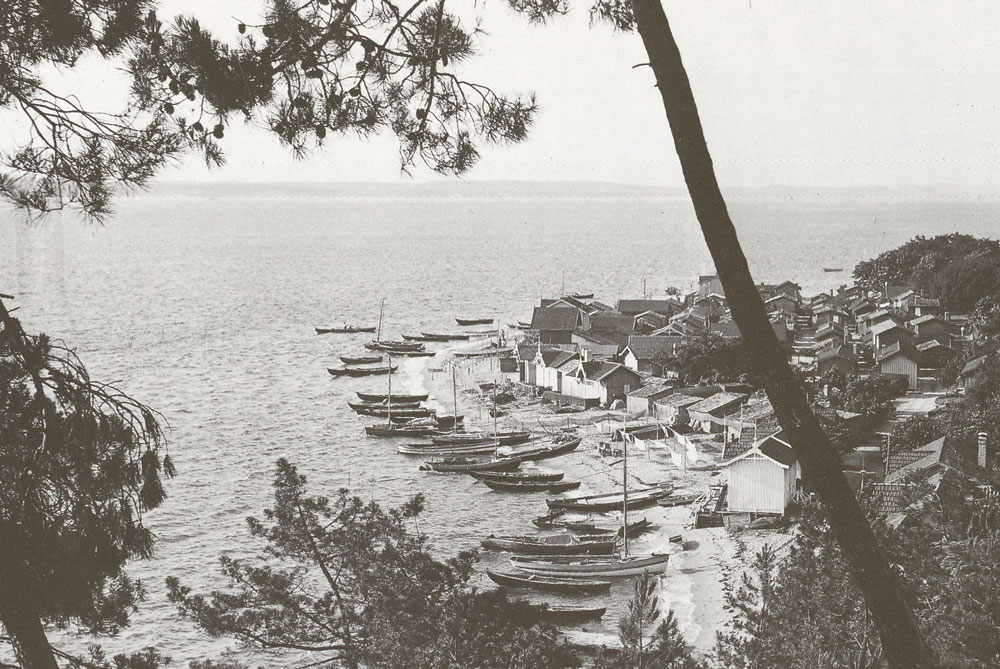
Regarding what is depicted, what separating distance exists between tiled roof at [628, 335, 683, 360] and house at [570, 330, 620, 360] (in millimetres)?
2557

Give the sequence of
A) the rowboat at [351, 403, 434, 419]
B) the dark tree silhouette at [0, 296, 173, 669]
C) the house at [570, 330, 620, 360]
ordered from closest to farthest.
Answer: the dark tree silhouette at [0, 296, 173, 669]
the rowboat at [351, 403, 434, 419]
the house at [570, 330, 620, 360]

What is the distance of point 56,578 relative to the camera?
6.31 meters

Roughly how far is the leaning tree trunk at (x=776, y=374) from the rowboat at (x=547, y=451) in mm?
30428

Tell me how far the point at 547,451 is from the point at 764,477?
39.6 feet

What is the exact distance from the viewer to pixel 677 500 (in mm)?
29250

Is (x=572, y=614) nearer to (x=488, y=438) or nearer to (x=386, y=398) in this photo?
(x=488, y=438)

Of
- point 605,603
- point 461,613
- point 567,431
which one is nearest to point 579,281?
point 567,431

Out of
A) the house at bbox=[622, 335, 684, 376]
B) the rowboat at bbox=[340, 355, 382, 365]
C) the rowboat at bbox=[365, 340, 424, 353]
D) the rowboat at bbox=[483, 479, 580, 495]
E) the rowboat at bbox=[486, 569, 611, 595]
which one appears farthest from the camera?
the rowboat at bbox=[365, 340, 424, 353]

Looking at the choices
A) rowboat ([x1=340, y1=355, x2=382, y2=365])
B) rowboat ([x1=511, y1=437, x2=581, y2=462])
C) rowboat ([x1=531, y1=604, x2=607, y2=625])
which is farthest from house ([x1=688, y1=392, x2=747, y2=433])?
rowboat ([x1=340, y1=355, x2=382, y2=365])

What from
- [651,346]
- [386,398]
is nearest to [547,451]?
[651,346]

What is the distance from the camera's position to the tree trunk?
615 centimetres

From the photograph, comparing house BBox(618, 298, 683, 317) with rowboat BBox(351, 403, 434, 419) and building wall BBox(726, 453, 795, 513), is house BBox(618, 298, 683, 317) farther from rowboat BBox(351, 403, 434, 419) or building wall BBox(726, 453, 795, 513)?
building wall BBox(726, 453, 795, 513)

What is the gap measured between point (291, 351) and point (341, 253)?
10440cm

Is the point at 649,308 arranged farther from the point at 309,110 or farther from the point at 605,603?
the point at 309,110
